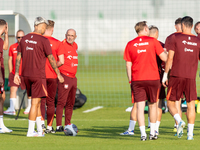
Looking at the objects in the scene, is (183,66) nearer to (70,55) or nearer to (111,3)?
(70,55)

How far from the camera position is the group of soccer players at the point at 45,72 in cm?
751

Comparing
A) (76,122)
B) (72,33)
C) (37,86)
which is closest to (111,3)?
(76,122)

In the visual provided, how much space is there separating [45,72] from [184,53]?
2743mm

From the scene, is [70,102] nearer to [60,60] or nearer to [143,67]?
[60,60]

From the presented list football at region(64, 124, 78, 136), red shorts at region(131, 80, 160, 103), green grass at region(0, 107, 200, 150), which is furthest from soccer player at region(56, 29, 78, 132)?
red shorts at region(131, 80, 160, 103)

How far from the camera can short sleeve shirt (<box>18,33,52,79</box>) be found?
7473mm

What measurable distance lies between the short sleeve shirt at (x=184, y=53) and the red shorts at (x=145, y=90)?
1.50ft

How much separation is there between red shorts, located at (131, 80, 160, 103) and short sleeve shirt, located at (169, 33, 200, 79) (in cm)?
46

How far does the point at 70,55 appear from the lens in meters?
8.38

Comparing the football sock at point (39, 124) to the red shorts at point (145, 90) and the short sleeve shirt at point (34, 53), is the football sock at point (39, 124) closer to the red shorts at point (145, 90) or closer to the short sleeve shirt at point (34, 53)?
the short sleeve shirt at point (34, 53)

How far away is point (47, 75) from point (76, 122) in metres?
2.35

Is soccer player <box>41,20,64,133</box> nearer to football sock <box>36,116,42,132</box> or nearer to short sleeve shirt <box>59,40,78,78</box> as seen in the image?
short sleeve shirt <box>59,40,78,78</box>

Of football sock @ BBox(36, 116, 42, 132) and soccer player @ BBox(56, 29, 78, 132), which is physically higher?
soccer player @ BBox(56, 29, 78, 132)

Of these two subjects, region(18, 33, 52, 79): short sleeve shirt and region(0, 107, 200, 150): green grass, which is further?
region(18, 33, 52, 79): short sleeve shirt
